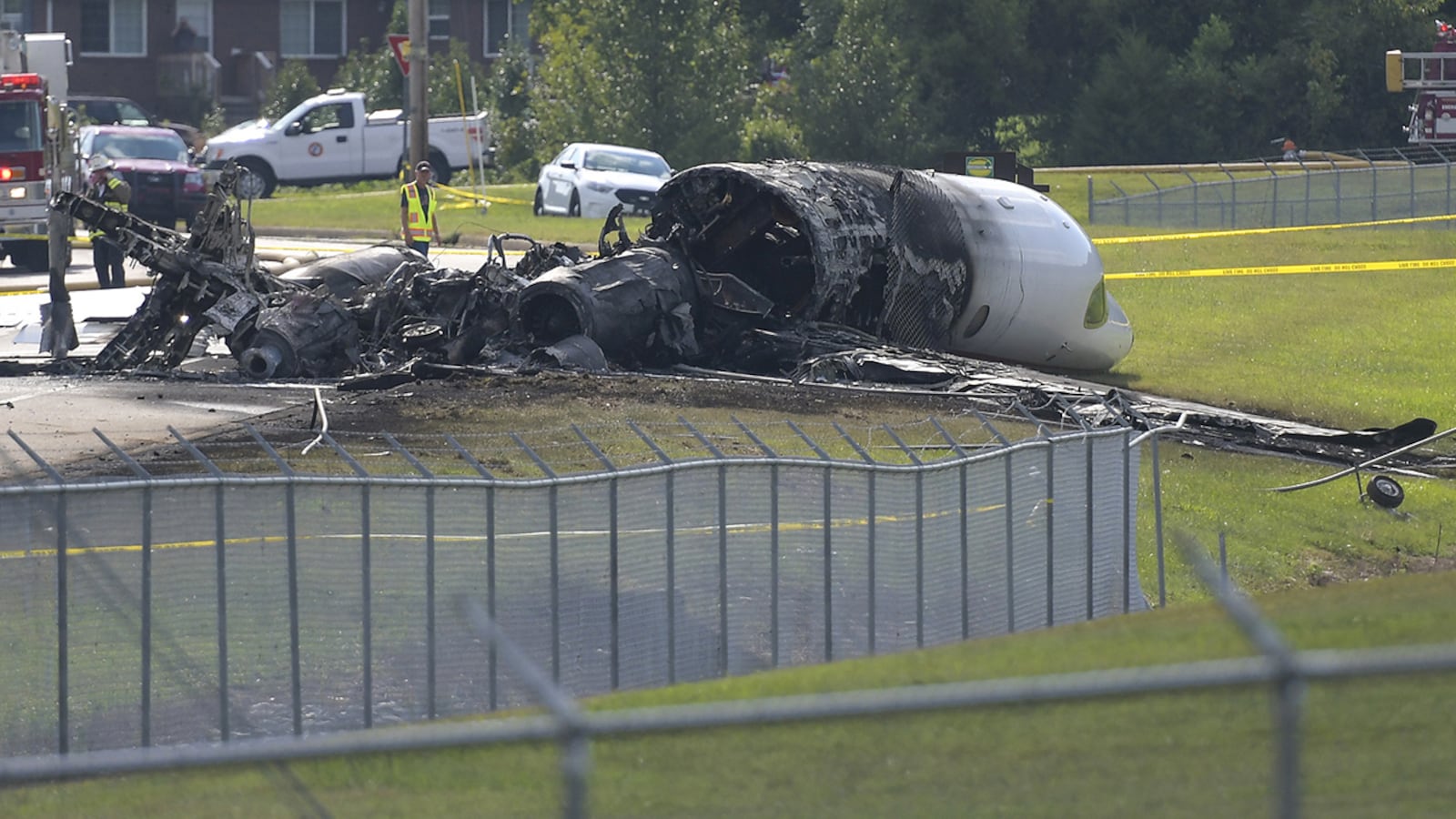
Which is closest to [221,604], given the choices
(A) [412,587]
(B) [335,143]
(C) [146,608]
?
(C) [146,608]

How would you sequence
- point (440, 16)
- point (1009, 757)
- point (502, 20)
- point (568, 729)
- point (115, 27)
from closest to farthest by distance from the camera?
point (568, 729) → point (1009, 757) → point (115, 27) → point (440, 16) → point (502, 20)

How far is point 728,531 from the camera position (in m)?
12.3

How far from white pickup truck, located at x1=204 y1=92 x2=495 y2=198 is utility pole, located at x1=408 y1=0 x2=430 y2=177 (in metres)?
14.3

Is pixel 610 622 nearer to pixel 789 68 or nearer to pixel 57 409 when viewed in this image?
pixel 57 409

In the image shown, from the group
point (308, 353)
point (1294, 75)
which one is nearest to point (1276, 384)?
point (308, 353)

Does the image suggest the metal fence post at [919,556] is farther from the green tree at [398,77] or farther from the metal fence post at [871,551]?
the green tree at [398,77]

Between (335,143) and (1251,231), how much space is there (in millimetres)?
25621

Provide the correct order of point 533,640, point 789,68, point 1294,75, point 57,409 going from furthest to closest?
point 789,68
point 1294,75
point 57,409
point 533,640

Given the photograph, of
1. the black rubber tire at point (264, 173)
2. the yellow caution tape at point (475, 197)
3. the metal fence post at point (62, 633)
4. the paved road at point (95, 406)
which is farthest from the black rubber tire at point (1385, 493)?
the black rubber tire at point (264, 173)

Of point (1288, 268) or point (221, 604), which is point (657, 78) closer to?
point (1288, 268)

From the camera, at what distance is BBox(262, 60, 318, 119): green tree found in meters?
68.6

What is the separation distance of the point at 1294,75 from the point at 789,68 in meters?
17.3

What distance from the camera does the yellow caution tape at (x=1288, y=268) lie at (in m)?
38.5

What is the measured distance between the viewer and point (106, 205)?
26.7m
